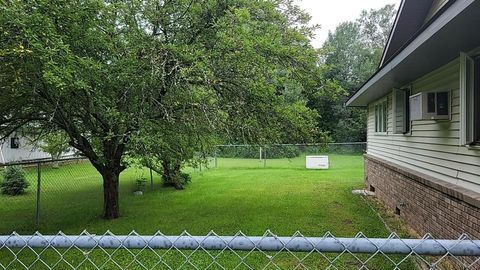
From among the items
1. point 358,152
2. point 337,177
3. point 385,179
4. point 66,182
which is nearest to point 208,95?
point 385,179

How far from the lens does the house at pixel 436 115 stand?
4.52 m

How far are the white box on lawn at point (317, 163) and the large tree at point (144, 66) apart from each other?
41.4 ft

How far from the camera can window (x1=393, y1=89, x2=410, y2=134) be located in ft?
27.8

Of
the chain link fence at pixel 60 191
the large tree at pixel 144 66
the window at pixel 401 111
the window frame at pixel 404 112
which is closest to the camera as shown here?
the large tree at pixel 144 66

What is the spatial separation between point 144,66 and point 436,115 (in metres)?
4.56

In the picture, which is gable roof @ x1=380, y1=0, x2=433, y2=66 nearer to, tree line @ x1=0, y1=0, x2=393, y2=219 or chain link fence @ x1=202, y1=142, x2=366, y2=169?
tree line @ x1=0, y1=0, x2=393, y2=219

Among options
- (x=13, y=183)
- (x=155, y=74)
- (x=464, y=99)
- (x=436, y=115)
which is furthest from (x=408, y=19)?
(x=13, y=183)

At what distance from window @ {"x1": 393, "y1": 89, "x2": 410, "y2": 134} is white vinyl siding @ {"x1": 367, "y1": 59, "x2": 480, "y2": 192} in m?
0.18

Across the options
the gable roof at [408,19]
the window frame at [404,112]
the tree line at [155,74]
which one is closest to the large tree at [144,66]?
the tree line at [155,74]

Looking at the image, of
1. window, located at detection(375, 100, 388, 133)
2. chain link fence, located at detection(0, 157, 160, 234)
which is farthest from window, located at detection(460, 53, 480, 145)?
chain link fence, located at detection(0, 157, 160, 234)

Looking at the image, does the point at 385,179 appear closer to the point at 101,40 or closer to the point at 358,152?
the point at 101,40

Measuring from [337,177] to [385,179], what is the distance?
6783 millimetres

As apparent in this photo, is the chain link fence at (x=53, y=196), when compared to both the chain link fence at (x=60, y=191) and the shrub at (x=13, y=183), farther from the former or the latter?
the shrub at (x=13, y=183)

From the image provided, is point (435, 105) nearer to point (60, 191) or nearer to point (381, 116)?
point (381, 116)
